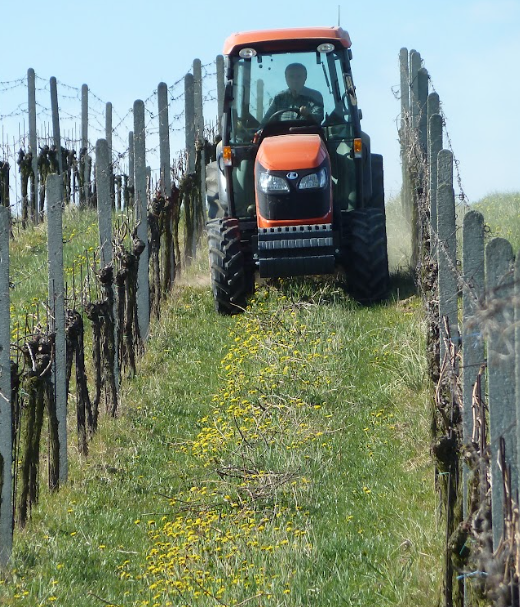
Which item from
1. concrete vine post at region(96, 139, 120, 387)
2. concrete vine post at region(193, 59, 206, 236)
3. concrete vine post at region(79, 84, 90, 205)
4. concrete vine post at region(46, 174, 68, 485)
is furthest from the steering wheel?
concrete vine post at region(79, 84, 90, 205)

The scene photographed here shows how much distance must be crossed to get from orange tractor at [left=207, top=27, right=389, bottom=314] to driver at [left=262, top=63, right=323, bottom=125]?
0.4 inches

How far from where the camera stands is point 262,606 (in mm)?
6039

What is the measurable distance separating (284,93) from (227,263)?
1.81m

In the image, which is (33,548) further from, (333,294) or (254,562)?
(333,294)

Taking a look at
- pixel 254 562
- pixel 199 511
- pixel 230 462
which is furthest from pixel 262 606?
pixel 230 462

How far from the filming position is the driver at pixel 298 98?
40.9ft

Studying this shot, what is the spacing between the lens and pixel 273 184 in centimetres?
1220

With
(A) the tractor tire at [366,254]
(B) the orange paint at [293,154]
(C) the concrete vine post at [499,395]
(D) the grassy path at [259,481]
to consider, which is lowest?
(D) the grassy path at [259,481]

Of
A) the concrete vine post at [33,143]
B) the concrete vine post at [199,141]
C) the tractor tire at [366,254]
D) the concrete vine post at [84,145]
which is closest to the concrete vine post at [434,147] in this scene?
the tractor tire at [366,254]

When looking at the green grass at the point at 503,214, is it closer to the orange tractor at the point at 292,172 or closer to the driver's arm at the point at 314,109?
the orange tractor at the point at 292,172

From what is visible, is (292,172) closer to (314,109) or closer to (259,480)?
(314,109)

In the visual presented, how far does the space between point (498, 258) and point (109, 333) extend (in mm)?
6521

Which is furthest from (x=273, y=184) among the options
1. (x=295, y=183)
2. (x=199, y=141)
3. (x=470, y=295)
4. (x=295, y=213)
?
(x=470, y=295)

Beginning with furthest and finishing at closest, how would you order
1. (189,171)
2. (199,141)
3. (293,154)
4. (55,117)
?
(55,117)
(199,141)
(189,171)
(293,154)
